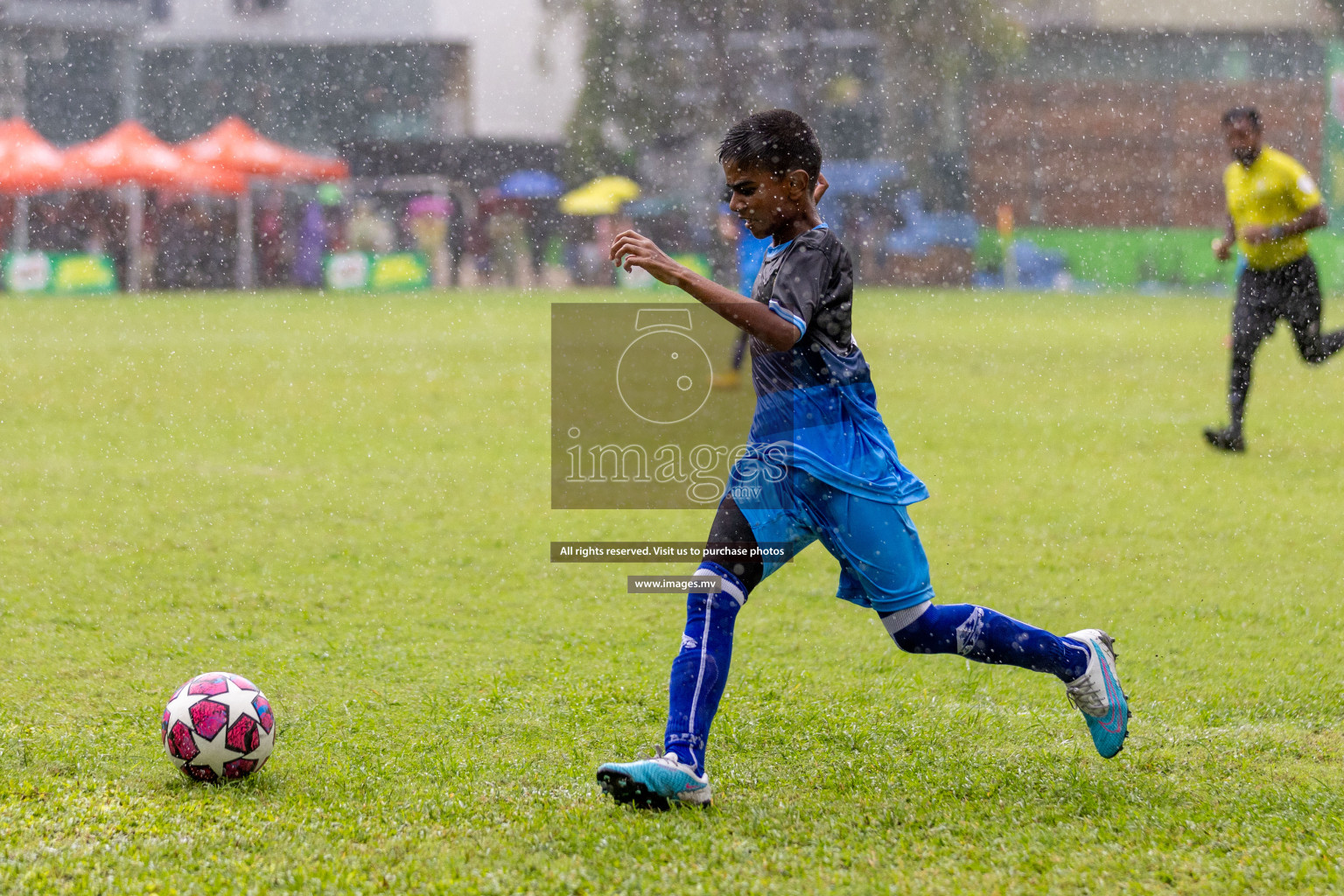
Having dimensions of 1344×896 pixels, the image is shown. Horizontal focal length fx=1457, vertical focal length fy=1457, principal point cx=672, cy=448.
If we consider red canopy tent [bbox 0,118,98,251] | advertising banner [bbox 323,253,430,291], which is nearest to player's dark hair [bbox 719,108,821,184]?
advertising banner [bbox 323,253,430,291]

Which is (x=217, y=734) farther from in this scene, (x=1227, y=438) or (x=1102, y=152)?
(x=1102, y=152)

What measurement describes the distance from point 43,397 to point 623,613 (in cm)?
814

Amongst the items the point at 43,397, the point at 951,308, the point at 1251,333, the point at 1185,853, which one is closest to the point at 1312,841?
the point at 1185,853

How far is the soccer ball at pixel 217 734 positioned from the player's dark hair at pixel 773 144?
1.69 metres

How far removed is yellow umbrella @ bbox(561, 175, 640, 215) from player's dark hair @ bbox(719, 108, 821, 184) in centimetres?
2733

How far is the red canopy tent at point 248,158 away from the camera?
90.3ft

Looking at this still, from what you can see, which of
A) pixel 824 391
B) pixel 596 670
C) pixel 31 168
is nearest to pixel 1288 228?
pixel 596 670

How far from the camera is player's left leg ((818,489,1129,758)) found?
10.7 ft

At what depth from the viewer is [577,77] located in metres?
30.5

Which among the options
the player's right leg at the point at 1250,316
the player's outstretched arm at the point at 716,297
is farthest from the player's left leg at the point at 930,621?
the player's right leg at the point at 1250,316

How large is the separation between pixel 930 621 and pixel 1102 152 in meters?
32.2

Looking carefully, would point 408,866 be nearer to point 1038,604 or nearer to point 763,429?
point 763,429

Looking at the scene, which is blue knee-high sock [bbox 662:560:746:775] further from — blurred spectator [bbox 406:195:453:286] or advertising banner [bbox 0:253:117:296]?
blurred spectator [bbox 406:195:453:286]

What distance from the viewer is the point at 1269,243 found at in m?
8.25
